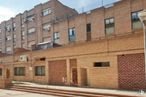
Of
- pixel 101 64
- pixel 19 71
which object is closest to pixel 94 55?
pixel 101 64

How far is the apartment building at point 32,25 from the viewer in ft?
164

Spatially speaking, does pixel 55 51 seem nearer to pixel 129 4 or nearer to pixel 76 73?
pixel 76 73

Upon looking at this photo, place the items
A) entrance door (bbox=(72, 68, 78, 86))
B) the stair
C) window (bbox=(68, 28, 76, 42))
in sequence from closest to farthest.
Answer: the stair → entrance door (bbox=(72, 68, 78, 86)) → window (bbox=(68, 28, 76, 42))

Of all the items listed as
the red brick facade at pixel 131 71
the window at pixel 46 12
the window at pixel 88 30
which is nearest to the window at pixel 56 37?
the window at pixel 46 12

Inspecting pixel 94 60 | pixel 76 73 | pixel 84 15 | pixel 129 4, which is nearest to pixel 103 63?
pixel 94 60

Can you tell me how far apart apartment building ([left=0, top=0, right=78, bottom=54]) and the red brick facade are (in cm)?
2604

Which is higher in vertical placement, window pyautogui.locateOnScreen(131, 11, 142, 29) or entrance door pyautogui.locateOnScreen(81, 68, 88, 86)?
window pyautogui.locateOnScreen(131, 11, 142, 29)

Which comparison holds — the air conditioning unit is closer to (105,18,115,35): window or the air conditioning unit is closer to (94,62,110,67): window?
(105,18,115,35): window

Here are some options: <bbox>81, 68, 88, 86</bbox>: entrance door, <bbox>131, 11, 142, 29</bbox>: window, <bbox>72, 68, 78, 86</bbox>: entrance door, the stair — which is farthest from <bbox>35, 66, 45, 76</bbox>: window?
<bbox>131, 11, 142, 29</bbox>: window

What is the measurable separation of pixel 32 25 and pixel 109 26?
22802mm

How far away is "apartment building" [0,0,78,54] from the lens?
164 ft

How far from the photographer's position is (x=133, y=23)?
108 feet

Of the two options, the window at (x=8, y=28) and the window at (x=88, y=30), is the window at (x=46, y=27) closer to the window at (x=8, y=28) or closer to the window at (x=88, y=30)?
the window at (x=88, y=30)

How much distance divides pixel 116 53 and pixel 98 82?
143 inches
